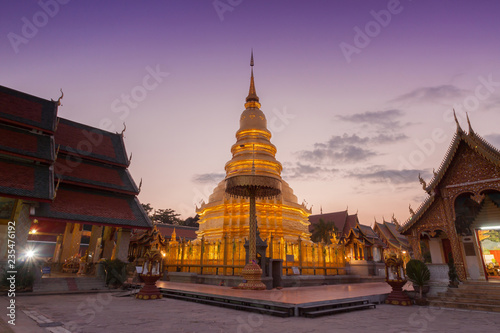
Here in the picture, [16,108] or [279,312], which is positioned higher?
[16,108]

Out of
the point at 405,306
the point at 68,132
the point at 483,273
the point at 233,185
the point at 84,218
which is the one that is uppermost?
the point at 68,132

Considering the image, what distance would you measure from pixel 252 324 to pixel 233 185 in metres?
7.55

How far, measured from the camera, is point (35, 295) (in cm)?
1103

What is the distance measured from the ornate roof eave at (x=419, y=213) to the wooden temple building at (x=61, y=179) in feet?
39.2

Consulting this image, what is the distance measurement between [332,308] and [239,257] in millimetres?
7843

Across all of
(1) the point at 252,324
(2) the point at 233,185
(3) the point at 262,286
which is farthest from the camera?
(2) the point at 233,185

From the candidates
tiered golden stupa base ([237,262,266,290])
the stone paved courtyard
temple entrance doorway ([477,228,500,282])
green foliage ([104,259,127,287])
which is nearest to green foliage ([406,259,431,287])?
the stone paved courtyard

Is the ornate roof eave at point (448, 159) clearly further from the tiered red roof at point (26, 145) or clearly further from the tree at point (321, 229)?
the tree at point (321, 229)

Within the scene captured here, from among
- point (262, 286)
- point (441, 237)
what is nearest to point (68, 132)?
point (262, 286)

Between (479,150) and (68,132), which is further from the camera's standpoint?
(68,132)

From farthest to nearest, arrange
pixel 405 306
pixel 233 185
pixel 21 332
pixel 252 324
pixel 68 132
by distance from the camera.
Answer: pixel 68 132
pixel 233 185
pixel 405 306
pixel 252 324
pixel 21 332

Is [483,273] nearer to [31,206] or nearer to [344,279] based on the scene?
[344,279]

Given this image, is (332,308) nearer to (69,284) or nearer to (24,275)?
(69,284)

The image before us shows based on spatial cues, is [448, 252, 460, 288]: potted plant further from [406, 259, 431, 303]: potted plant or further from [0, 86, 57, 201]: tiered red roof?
[0, 86, 57, 201]: tiered red roof
